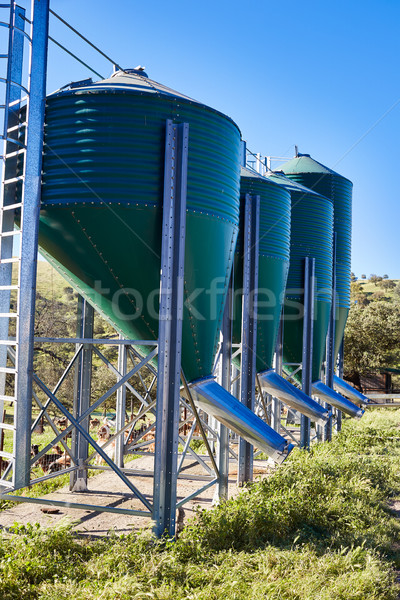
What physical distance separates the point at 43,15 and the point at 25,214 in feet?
8.02

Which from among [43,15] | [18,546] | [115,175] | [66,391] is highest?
[43,15]

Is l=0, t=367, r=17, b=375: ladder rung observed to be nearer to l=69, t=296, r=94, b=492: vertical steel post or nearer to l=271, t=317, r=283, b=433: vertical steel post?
l=69, t=296, r=94, b=492: vertical steel post

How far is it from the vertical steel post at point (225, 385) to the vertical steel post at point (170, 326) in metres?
2.36

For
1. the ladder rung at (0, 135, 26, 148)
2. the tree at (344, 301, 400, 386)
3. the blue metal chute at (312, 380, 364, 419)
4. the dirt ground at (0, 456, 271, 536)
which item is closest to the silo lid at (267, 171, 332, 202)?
the blue metal chute at (312, 380, 364, 419)

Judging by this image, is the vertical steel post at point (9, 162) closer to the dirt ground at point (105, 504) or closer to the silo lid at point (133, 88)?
the silo lid at point (133, 88)

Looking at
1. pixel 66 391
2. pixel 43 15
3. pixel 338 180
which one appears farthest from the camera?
pixel 66 391

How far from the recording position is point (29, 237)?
677 centimetres

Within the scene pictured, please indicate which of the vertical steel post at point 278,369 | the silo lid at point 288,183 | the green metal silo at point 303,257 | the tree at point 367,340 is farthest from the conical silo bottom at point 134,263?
the tree at point 367,340

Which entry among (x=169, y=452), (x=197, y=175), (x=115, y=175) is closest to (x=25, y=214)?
(x=115, y=175)

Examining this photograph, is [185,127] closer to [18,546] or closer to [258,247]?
[258,247]

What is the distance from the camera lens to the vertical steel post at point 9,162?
6.79 m

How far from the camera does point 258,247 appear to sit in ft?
34.5

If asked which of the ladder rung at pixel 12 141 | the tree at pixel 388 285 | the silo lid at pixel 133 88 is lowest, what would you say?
the ladder rung at pixel 12 141

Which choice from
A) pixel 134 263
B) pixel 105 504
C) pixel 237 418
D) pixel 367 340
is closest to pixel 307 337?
pixel 237 418
